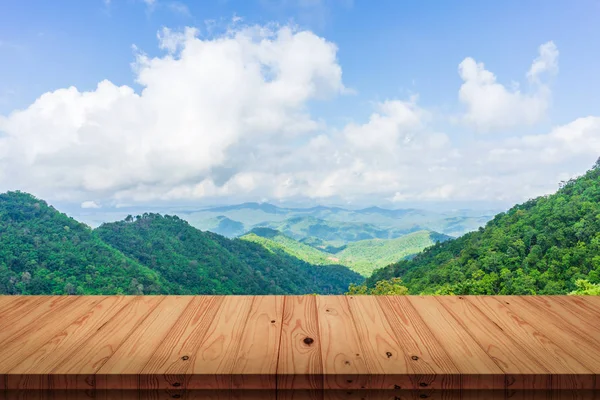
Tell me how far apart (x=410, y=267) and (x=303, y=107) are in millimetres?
31571

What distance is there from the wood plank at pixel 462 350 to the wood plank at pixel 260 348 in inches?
14.6

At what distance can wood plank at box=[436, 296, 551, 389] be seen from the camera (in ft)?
2.88

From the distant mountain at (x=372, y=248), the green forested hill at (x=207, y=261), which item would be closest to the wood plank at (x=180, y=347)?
the green forested hill at (x=207, y=261)

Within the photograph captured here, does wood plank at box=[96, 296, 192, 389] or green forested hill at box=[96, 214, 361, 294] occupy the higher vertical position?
wood plank at box=[96, 296, 192, 389]

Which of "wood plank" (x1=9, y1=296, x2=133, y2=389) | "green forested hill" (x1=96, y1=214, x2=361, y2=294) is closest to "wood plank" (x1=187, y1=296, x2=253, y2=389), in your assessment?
"wood plank" (x1=9, y1=296, x2=133, y2=389)

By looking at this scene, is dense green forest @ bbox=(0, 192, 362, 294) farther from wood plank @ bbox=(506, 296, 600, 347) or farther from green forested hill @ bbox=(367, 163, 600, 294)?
wood plank @ bbox=(506, 296, 600, 347)

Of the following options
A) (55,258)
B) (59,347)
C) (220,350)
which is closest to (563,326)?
(220,350)

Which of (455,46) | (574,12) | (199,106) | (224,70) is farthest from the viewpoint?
(455,46)

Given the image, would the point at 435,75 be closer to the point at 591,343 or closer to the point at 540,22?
the point at 540,22

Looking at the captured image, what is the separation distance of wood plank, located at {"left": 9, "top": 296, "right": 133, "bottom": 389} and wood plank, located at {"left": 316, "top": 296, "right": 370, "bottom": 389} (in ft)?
1.79

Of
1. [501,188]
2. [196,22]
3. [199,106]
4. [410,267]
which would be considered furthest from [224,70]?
[501,188]

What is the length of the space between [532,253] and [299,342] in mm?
17343

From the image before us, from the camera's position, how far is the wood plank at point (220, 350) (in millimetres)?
871

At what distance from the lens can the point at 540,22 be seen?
2794 centimetres
